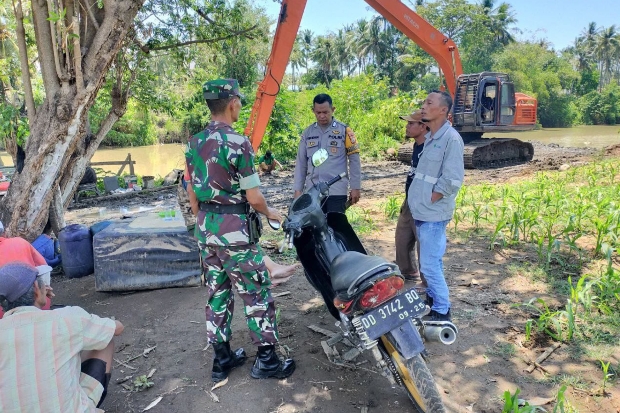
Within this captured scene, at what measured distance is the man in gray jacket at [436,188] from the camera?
3.09 metres

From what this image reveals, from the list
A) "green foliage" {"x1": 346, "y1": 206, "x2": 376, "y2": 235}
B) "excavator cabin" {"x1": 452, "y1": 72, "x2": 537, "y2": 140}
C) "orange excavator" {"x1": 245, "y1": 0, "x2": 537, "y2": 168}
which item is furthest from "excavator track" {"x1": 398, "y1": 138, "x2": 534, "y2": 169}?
"green foliage" {"x1": 346, "y1": 206, "x2": 376, "y2": 235}

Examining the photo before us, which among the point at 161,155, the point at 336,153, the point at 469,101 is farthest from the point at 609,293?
the point at 161,155

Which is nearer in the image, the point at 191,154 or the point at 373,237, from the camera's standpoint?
the point at 191,154

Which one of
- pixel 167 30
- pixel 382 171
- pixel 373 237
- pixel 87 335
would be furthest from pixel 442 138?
pixel 382 171

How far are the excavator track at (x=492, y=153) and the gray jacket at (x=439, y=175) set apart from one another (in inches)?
384

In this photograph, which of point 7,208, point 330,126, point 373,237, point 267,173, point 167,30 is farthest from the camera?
point 267,173

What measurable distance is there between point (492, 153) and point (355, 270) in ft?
41.8

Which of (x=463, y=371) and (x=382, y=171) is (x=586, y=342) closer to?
(x=463, y=371)

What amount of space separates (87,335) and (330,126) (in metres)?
2.98

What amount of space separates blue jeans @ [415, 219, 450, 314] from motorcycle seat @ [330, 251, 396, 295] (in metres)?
0.85

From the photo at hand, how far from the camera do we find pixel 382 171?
1369 centimetres

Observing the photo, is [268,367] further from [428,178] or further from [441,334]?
[428,178]

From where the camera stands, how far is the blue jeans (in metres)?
3.22

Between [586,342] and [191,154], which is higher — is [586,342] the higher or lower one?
Answer: the lower one
